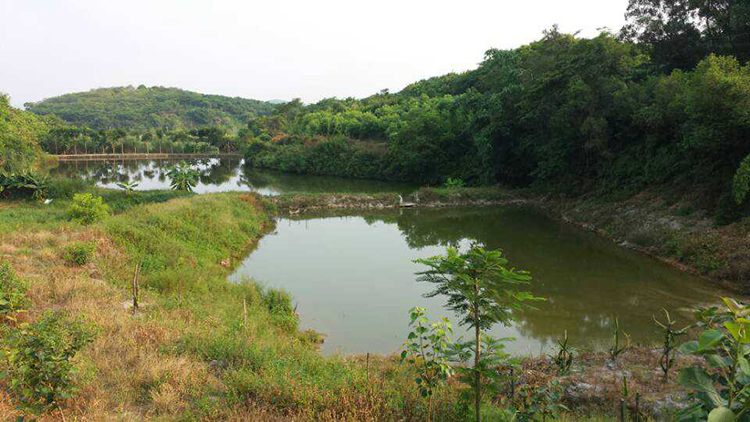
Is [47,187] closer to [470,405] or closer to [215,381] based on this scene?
[215,381]

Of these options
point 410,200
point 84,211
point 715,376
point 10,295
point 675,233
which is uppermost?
point 715,376

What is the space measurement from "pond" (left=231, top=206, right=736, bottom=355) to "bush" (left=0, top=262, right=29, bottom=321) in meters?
6.13

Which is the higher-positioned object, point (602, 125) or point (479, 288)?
point (602, 125)

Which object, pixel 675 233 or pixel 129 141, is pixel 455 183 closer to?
pixel 675 233

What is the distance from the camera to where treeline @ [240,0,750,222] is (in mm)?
16109

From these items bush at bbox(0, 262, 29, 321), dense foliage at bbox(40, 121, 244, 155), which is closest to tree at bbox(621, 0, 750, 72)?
bush at bbox(0, 262, 29, 321)

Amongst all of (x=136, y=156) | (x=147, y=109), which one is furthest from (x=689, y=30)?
(x=147, y=109)

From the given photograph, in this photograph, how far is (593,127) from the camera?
906 inches

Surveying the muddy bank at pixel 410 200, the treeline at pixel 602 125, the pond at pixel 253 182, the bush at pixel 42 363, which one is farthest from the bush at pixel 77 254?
the pond at pixel 253 182

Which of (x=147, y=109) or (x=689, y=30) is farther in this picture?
(x=147, y=109)

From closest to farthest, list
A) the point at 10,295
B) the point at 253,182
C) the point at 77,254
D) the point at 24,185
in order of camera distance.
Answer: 1. the point at 10,295
2. the point at 77,254
3. the point at 24,185
4. the point at 253,182

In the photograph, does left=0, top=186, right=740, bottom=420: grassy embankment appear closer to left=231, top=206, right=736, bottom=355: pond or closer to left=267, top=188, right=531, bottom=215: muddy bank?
left=231, top=206, right=736, bottom=355: pond

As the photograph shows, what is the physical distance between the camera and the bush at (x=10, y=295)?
728 cm

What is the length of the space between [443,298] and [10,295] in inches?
419
